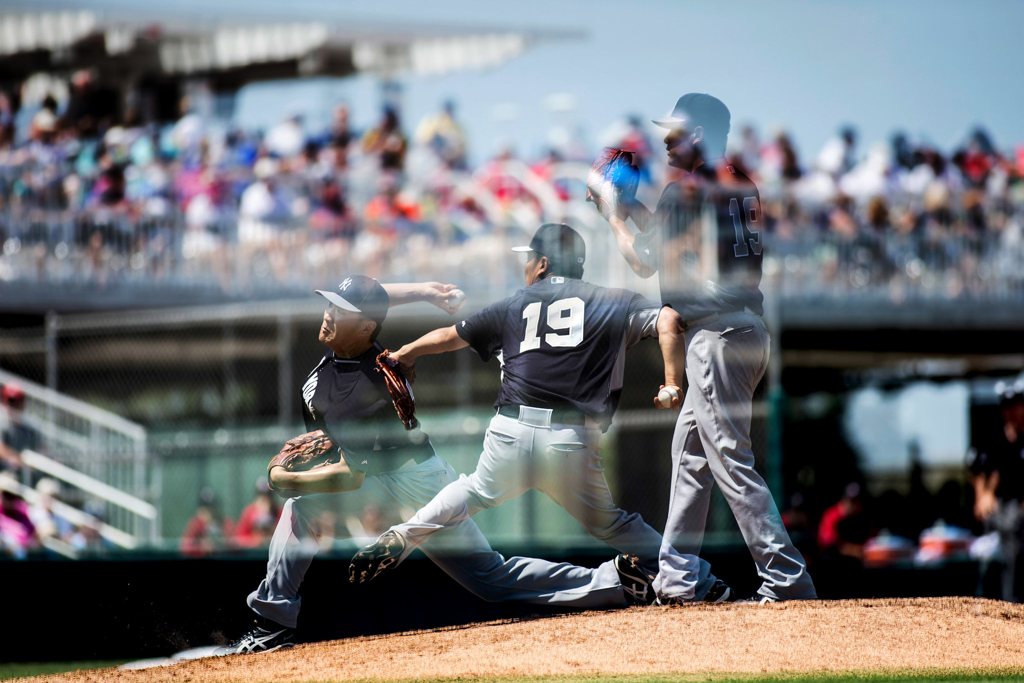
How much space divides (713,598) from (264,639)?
7.25 ft

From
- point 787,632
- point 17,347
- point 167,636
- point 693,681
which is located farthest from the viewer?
point 17,347

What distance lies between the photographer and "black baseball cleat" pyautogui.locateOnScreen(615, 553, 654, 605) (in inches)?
277

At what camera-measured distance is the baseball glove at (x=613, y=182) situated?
7098 mm

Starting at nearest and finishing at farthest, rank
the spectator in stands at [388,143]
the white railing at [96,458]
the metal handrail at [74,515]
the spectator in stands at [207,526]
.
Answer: the metal handrail at [74,515] → the spectator in stands at [207,526] → the white railing at [96,458] → the spectator in stands at [388,143]

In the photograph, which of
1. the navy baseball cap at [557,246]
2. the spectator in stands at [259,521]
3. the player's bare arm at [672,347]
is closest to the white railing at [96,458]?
the spectator in stands at [259,521]

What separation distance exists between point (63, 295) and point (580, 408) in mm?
9931

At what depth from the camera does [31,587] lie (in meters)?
8.17

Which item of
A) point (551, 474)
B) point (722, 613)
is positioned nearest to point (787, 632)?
point (722, 613)

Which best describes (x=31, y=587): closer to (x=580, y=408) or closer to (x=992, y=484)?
(x=580, y=408)

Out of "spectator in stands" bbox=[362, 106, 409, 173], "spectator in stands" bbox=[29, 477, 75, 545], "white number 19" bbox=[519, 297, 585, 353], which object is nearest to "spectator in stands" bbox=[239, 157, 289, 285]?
"spectator in stands" bbox=[362, 106, 409, 173]

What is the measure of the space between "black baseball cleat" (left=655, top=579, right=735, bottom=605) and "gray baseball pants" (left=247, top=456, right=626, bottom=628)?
23cm

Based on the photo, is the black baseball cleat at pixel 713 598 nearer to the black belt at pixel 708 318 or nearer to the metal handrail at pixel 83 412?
the black belt at pixel 708 318

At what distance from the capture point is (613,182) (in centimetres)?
711

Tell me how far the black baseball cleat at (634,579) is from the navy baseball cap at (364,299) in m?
1.69
